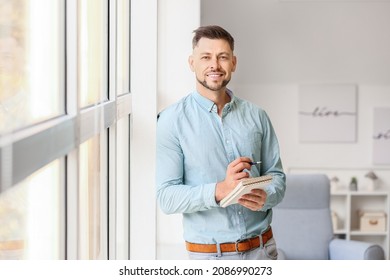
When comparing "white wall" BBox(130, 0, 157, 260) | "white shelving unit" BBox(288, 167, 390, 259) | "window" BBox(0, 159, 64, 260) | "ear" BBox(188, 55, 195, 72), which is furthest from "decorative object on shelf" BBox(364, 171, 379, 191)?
"window" BBox(0, 159, 64, 260)

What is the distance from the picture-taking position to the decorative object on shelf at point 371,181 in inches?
93.7

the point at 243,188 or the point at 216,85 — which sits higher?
the point at 216,85

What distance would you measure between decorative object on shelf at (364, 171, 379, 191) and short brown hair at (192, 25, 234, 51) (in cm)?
131

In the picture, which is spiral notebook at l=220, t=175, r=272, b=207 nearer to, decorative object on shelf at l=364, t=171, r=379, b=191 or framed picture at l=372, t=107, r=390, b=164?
framed picture at l=372, t=107, r=390, b=164

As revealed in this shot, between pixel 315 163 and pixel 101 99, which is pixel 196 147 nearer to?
pixel 101 99

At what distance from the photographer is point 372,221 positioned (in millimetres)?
2506

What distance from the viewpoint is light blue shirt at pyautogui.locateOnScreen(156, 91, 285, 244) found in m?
1.10

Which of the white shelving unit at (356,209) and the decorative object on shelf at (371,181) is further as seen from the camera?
the white shelving unit at (356,209)

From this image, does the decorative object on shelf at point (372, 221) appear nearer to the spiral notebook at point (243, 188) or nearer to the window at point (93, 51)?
the spiral notebook at point (243, 188)

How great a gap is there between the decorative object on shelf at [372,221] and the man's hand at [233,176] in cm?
138

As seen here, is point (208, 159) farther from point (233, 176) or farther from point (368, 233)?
point (368, 233)

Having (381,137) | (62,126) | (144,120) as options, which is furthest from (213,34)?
Result: (381,137)

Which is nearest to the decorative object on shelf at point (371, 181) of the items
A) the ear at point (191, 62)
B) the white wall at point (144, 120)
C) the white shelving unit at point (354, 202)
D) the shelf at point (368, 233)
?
the white shelving unit at point (354, 202)

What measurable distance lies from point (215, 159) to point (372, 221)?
1.50 m
